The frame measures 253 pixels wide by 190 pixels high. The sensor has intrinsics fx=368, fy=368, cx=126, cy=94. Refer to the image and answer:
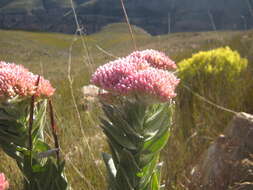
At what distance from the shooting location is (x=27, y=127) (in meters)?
1.70

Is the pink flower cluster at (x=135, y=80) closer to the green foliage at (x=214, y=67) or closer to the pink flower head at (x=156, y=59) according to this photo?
the pink flower head at (x=156, y=59)

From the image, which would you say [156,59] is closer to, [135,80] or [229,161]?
[135,80]

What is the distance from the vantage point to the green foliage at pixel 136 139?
5.00 ft

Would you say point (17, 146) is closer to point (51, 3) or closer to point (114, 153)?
point (114, 153)

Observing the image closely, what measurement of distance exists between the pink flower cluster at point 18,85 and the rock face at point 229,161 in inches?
50.1

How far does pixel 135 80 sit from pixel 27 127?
1.94 ft

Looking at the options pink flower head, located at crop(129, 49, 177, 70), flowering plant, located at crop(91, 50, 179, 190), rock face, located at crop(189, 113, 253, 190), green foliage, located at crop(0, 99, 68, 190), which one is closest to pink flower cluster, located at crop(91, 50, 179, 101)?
flowering plant, located at crop(91, 50, 179, 190)

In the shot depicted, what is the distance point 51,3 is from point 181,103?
176 m

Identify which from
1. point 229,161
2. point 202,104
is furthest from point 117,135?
point 202,104

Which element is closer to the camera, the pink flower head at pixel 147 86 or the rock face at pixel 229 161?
the pink flower head at pixel 147 86

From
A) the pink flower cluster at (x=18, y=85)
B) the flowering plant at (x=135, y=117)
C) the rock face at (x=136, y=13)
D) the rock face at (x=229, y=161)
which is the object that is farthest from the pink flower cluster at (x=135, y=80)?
the rock face at (x=136, y=13)

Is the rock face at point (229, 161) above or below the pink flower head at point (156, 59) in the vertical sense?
below

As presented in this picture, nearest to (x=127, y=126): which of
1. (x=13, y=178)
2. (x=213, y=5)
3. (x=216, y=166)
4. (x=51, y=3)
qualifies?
(x=216, y=166)

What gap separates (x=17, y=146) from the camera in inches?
65.8
